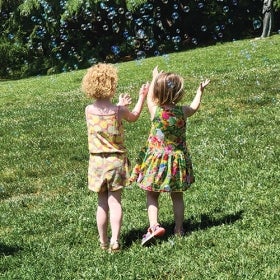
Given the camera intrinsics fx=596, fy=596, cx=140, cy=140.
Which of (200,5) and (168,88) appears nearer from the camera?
(168,88)

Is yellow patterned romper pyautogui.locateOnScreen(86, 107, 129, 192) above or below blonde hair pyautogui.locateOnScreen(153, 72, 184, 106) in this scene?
below

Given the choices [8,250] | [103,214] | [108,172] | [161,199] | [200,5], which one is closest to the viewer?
[108,172]

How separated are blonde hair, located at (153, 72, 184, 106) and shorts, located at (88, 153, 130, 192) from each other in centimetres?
68

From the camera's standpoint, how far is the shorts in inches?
214

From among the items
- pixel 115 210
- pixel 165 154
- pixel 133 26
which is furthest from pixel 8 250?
pixel 133 26

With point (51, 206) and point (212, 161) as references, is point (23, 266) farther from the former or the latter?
point (212, 161)

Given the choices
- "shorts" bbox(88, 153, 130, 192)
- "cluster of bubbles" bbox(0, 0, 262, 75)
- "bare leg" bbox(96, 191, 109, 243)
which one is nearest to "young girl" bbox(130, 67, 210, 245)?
"shorts" bbox(88, 153, 130, 192)

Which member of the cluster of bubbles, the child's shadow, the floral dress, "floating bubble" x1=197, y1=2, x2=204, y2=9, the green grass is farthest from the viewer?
"floating bubble" x1=197, y1=2, x2=204, y2=9

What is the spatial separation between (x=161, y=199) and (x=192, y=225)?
1227 millimetres

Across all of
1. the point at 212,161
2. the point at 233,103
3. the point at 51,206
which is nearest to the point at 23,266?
the point at 51,206

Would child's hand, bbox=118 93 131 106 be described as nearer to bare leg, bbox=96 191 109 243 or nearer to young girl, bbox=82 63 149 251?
young girl, bbox=82 63 149 251

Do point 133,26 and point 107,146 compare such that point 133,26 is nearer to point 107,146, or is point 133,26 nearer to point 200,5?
point 200,5

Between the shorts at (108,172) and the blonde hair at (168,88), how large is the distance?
684 mm

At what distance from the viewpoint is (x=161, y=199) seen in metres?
7.24
